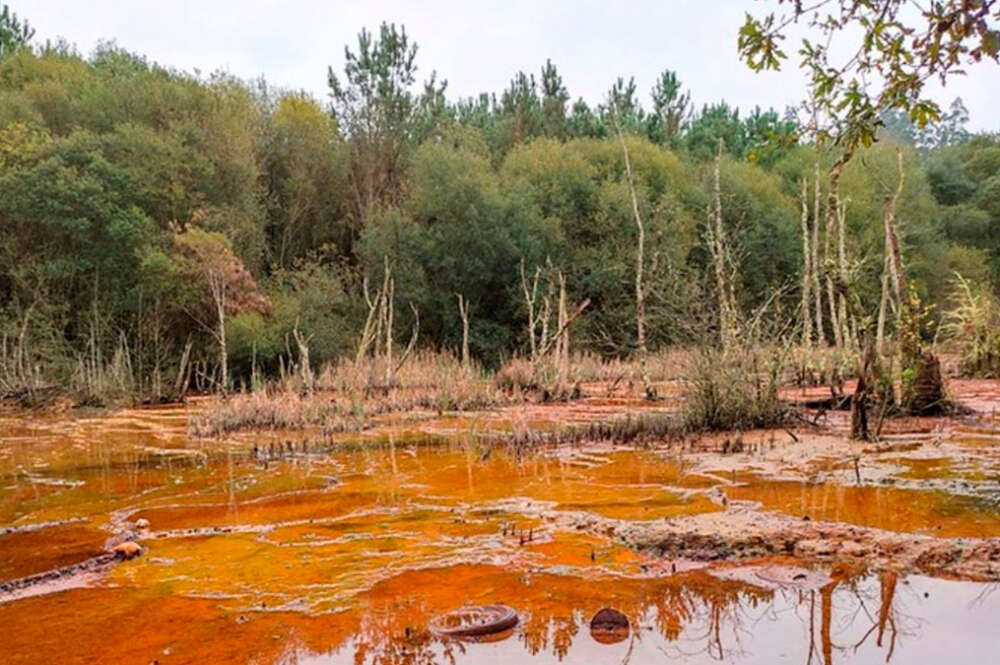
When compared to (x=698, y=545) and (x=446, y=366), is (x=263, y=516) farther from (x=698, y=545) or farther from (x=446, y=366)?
(x=446, y=366)

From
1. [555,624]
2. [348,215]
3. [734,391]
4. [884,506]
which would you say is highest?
[348,215]

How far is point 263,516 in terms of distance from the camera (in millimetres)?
5559

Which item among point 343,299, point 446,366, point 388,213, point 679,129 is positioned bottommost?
point 446,366

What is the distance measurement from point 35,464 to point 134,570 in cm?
525

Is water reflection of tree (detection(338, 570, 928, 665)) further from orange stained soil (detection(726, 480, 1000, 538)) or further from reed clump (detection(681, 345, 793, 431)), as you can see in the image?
reed clump (detection(681, 345, 793, 431))

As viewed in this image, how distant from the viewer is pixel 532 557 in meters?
4.18

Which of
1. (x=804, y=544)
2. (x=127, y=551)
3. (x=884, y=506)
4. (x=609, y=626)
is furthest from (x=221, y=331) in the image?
(x=609, y=626)

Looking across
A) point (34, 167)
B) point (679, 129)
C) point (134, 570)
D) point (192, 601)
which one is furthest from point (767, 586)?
point (679, 129)

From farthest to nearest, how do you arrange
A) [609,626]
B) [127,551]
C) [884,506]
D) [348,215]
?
1. [348,215]
2. [884,506]
3. [127,551]
4. [609,626]

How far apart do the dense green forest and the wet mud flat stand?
6.89 m

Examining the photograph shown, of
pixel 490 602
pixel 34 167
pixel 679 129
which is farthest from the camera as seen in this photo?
pixel 679 129

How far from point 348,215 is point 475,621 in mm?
24313

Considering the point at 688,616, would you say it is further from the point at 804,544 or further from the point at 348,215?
the point at 348,215

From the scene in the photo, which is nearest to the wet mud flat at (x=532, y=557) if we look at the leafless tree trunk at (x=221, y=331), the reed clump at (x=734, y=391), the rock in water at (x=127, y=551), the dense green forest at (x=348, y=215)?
the rock in water at (x=127, y=551)
